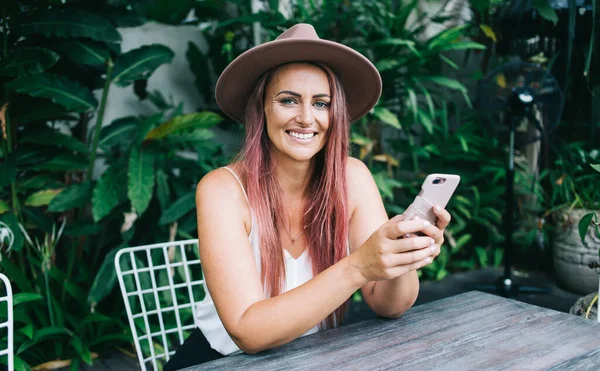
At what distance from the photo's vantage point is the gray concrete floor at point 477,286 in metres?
3.33

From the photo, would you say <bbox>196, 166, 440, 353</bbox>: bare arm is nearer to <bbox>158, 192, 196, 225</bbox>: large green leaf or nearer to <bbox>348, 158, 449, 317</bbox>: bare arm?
<bbox>348, 158, 449, 317</bbox>: bare arm

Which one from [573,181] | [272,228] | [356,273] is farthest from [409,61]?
[356,273]

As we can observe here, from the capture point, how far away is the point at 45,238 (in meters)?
2.69

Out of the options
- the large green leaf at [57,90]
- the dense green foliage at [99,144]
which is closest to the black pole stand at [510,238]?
the dense green foliage at [99,144]

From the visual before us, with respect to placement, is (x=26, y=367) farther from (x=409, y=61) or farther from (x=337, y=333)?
(x=409, y=61)

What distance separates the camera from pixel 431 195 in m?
1.03

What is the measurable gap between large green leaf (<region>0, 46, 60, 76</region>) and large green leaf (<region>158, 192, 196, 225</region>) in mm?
919

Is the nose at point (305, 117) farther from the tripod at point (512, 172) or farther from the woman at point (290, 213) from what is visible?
the tripod at point (512, 172)

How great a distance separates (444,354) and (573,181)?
3029 millimetres

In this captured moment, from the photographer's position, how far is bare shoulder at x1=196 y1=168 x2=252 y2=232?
4.18 feet

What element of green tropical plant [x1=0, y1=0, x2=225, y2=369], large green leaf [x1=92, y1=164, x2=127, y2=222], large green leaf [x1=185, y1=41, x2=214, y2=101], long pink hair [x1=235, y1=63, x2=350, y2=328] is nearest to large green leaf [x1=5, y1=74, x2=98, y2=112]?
A: green tropical plant [x1=0, y1=0, x2=225, y2=369]

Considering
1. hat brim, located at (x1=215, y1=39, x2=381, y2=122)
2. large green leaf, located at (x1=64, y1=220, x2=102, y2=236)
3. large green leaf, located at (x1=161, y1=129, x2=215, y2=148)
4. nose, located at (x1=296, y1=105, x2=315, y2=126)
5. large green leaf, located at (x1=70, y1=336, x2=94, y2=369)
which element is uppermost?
hat brim, located at (x1=215, y1=39, x2=381, y2=122)

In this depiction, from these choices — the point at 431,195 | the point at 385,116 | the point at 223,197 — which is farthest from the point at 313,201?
the point at 385,116

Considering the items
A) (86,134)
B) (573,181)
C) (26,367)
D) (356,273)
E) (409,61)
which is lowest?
(26,367)
